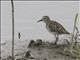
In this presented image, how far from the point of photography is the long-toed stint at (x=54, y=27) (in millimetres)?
2594

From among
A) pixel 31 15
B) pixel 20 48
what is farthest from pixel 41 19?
pixel 20 48

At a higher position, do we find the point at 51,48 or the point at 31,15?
the point at 31,15

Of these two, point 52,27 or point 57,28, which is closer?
point 57,28

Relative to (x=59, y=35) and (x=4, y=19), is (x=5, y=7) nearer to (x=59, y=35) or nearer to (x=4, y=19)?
(x=4, y=19)

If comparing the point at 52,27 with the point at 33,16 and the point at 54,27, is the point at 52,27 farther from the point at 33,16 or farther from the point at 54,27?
the point at 33,16

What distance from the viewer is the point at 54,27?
109 inches

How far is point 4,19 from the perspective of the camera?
2.64 m

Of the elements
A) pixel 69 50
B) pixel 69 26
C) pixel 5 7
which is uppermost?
pixel 5 7

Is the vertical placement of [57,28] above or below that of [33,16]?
below

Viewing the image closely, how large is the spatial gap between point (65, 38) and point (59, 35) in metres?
0.16

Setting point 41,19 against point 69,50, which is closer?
point 69,50

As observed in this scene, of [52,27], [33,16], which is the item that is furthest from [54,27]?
[33,16]

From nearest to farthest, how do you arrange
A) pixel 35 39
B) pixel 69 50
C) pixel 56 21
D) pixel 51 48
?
pixel 69 50 < pixel 51 48 < pixel 35 39 < pixel 56 21

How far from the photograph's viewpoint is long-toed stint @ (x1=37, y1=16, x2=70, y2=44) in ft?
8.51
